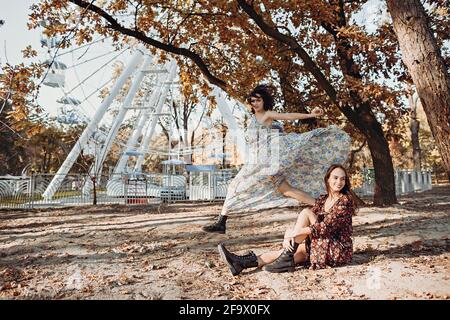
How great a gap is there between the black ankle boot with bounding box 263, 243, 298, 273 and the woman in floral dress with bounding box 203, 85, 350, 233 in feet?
3.21

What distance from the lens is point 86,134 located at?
18656 millimetres

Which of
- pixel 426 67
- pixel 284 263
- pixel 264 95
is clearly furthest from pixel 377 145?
pixel 284 263

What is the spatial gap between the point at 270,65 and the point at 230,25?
4.96ft

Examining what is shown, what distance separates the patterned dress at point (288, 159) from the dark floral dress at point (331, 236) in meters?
0.93

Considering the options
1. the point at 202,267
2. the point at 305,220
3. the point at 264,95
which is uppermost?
the point at 264,95

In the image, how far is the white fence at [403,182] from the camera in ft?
55.5

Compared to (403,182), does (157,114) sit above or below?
above

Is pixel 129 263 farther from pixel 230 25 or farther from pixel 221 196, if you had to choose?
pixel 221 196

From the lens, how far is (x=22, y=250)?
5.49 metres

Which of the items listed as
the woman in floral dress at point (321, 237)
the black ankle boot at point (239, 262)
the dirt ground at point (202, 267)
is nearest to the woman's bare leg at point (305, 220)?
the woman in floral dress at point (321, 237)

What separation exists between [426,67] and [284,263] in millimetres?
2283

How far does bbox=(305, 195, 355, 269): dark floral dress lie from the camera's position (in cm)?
344

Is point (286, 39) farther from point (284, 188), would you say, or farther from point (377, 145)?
point (284, 188)

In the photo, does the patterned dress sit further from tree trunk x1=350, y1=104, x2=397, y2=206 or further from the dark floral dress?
tree trunk x1=350, y1=104, x2=397, y2=206
